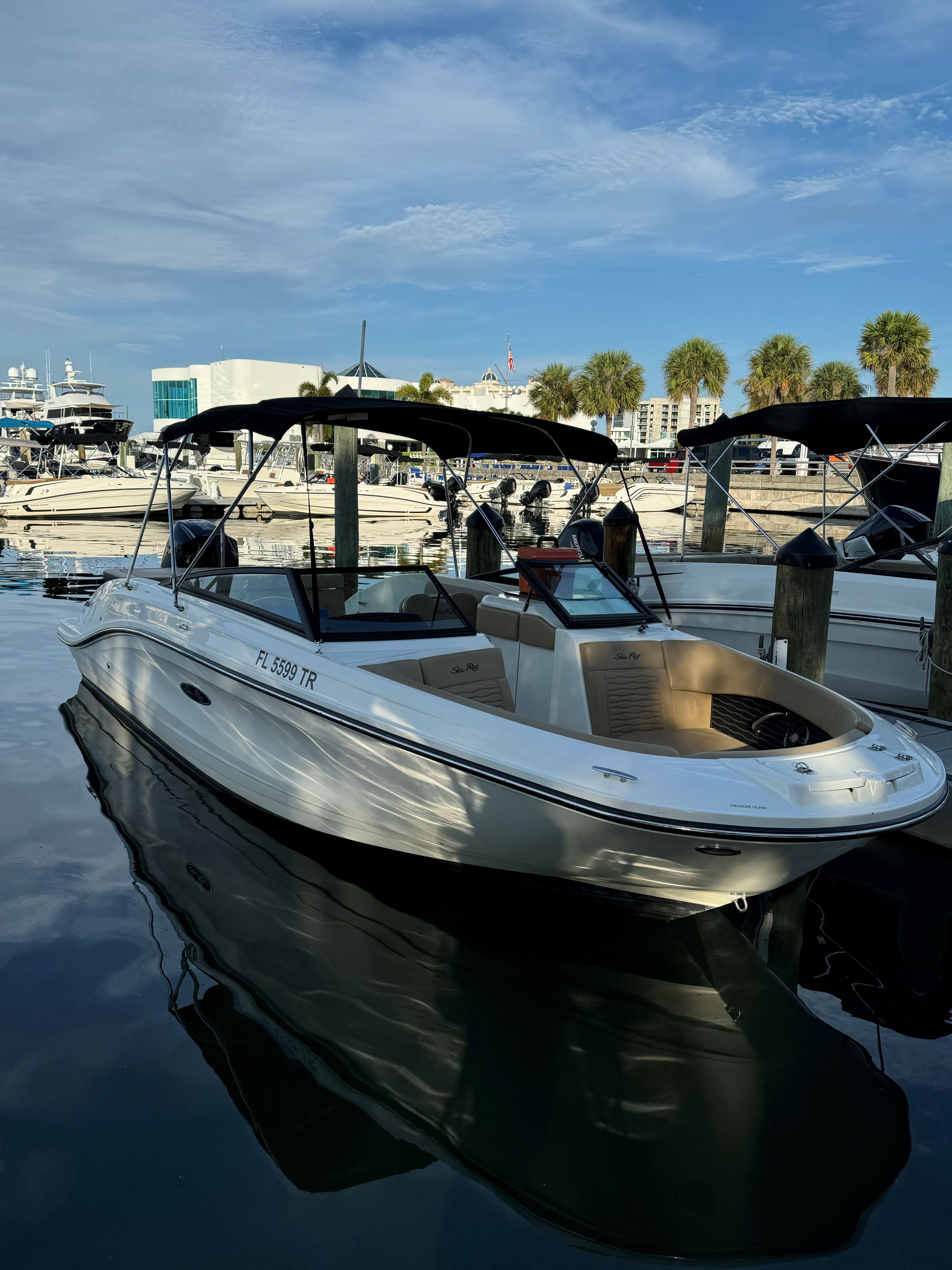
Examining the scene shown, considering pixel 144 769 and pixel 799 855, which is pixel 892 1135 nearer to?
pixel 799 855

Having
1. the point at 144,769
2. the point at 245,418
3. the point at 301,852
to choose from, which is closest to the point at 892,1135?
the point at 301,852

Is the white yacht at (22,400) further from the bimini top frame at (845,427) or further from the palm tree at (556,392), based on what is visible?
the bimini top frame at (845,427)

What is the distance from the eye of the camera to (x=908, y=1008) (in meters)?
3.89

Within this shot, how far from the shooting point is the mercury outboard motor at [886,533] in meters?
9.33

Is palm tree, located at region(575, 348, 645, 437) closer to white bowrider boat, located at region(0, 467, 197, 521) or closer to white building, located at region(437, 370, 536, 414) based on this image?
white building, located at region(437, 370, 536, 414)

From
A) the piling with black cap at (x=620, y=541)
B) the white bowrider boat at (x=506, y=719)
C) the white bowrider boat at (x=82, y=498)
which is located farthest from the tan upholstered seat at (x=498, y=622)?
the white bowrider boat at (x=82, y=498)

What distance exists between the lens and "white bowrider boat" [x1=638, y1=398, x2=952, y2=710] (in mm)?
6789

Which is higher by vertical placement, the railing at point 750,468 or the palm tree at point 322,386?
the palm tree at point 322,386

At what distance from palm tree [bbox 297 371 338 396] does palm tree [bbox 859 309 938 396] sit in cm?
3193

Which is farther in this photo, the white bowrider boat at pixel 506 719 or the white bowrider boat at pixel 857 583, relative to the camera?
the white bowrider boat at pixel 857 583

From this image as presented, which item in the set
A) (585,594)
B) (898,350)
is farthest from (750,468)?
(585,594)

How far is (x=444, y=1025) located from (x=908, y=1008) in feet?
6.51

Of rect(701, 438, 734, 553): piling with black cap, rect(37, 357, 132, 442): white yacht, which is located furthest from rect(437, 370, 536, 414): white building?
rect(701, 438, 734, 553): piling with black cap

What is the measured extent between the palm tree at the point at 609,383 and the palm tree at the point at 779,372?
10.8 meters
